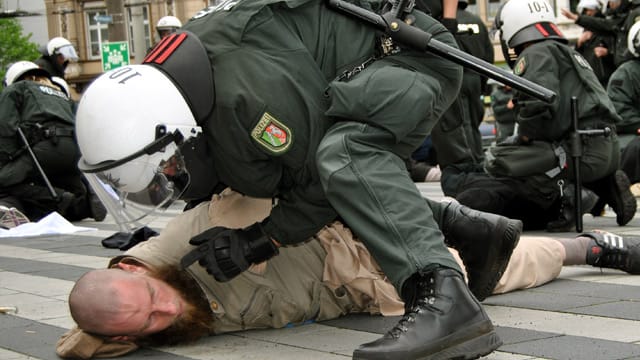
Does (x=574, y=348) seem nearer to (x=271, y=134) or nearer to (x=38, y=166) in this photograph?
(x=271, y=134)

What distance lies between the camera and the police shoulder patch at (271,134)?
350 centimetres

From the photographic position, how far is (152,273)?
151 inches

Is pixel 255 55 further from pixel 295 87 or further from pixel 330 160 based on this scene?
pixel 330 160

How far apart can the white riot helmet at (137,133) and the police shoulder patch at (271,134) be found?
211mm

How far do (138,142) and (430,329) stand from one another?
1108 mm

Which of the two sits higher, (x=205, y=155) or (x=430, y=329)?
(x=205, y=155)

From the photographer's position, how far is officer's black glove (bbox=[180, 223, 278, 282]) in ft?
11.9

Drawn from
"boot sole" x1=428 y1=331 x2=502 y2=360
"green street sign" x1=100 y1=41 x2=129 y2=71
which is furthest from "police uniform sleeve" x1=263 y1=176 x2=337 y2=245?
"green street sign" x1=100 y1=41 x2=129 y2=71

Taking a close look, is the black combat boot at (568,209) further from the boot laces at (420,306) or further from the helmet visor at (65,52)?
the helmet visor at (65,52)

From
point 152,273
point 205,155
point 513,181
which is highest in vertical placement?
point 205,155

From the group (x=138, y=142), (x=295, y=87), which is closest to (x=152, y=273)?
(x=138, y=142)

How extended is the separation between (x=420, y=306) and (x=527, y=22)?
4.21m

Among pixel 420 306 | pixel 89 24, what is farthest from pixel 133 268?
pixel 89 24

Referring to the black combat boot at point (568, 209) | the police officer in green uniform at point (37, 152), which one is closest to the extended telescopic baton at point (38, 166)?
the police officer in green uniform at point (37, 152)
